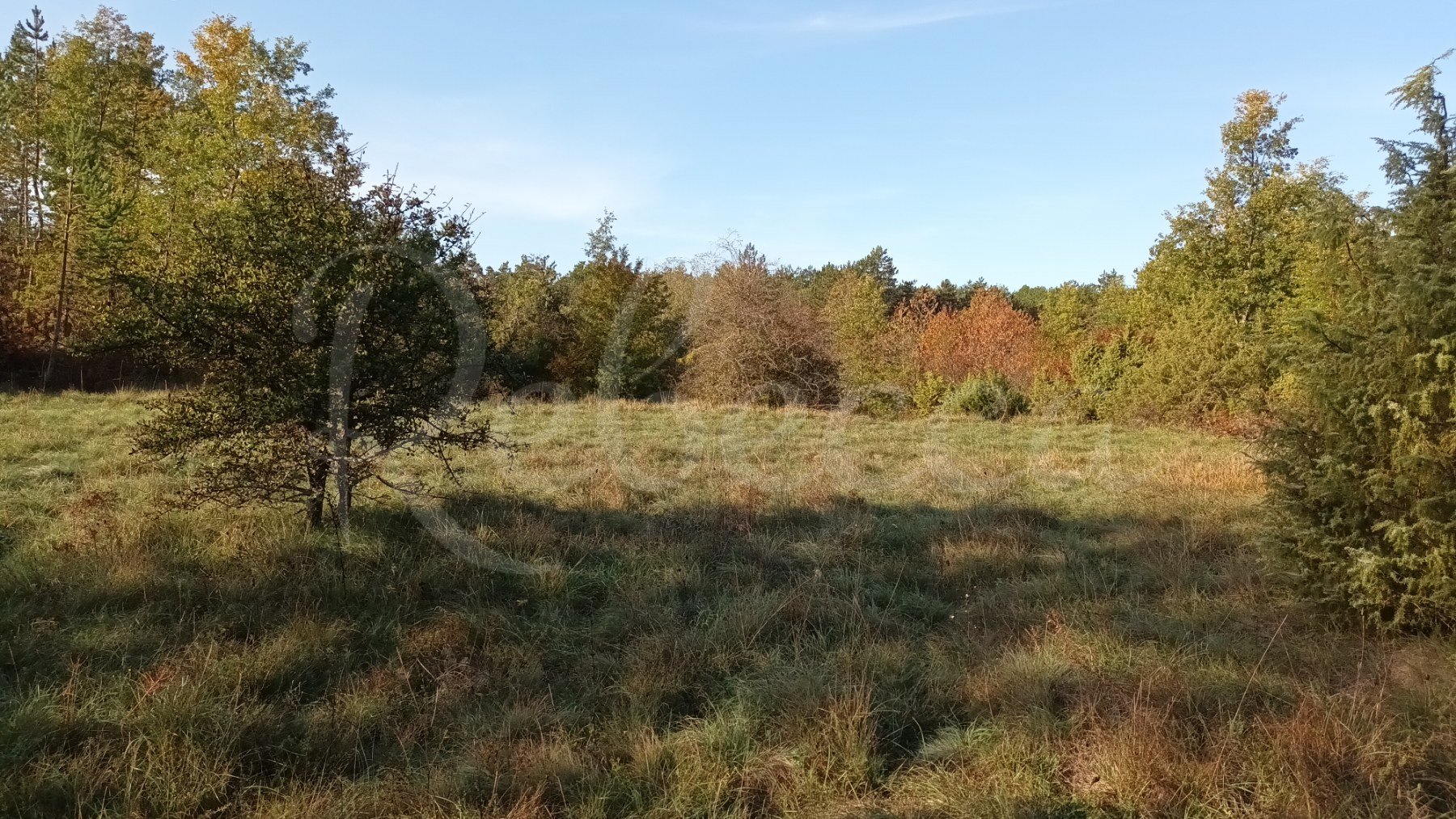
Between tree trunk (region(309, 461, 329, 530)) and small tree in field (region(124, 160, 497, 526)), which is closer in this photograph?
small tree in field (region(124, 160, 497, 526))

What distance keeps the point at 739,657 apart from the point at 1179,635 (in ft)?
9.50

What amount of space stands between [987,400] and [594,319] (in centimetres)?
1897

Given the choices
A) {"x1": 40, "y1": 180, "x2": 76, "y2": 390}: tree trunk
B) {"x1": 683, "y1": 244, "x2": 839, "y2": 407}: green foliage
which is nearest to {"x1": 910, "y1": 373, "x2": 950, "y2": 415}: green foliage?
{"x1": 683, "y1": 244, "x2": 839, "y2": 407}: green foliage

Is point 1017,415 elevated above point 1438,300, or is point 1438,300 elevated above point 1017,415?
point 1438,300

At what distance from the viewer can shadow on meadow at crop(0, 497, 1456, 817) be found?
3.35 metres

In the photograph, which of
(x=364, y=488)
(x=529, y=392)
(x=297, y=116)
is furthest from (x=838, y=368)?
(x=364, y=488)

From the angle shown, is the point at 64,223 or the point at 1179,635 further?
the point at 64,223

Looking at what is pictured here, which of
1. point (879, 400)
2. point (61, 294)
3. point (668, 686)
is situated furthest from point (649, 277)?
point (668, 686)

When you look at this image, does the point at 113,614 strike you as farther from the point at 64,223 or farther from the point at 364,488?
the point at 64,223

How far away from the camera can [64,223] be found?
23.7 metres

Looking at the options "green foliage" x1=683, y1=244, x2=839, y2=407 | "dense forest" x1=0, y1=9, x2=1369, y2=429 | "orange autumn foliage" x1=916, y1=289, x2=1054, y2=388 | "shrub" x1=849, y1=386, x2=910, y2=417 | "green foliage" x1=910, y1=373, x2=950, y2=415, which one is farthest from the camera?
"orange autumn foliage" x1=916, y1=289, x2=1054, y2=388

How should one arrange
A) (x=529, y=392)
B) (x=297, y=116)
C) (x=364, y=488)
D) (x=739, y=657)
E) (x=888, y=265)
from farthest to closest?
(x=888, y=265), (x=529, y=392), (x=297, y=116), (x=364, y=488), (x=739, y=657)

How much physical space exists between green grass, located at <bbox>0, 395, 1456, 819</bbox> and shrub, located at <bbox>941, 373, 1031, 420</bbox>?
15.1 metres

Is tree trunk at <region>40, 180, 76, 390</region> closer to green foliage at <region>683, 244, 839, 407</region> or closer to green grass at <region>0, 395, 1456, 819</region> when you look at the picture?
green grass at <region>0, 395, 1456, 819</region>
